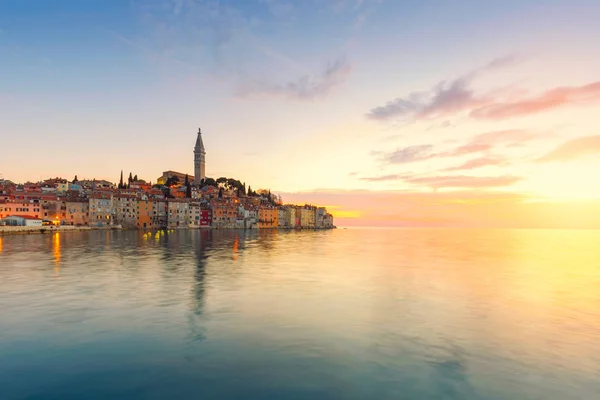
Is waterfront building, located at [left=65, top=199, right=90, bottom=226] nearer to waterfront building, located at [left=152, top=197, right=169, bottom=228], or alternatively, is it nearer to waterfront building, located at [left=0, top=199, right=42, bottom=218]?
waterfront building, located at [left=0, top=199, right=42, bottom=218]

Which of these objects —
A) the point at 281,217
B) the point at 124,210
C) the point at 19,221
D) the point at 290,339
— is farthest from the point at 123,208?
the point at 290,339

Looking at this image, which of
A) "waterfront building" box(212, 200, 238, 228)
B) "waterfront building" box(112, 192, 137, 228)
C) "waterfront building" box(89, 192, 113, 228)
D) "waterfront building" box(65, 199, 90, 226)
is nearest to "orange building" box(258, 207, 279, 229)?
"waterfront building" box(212, 200, 238, 228)

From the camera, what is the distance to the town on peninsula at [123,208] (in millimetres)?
102438

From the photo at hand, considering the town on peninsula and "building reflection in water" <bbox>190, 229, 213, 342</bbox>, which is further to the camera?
the town on peninsula

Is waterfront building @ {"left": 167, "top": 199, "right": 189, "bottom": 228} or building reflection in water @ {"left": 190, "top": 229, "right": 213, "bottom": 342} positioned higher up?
waterfront building @ {"left": 167, "top": 199, "right": 189, "bottom": 228}

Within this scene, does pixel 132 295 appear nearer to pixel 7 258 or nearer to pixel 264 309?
pixel 264 309

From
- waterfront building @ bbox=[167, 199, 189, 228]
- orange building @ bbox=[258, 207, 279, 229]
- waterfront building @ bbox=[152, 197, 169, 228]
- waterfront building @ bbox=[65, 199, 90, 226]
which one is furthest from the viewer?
orange building @ bbox=[258, 207, 279, 229]

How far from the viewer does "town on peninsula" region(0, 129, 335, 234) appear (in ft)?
336

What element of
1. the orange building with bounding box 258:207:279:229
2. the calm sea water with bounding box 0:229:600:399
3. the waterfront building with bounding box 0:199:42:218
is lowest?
the calm sea water with bounding box 0:229:600:399

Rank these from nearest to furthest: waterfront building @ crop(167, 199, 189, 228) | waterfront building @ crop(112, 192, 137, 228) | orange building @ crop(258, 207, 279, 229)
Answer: waterfront building @ crop(112, 192, 137, 228) → waterfront building @ crop(167, 199, 189, 228) → orange building @ crop(258, 207, 279, 229)

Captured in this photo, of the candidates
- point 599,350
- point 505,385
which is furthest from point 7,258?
point 599,350

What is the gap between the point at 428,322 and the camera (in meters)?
17.3

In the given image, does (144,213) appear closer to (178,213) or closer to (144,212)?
(144,212)

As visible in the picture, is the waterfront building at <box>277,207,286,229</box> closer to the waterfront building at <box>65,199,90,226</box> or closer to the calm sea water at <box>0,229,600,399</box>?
the waterfront building at <box>65,199,90,226</box>
